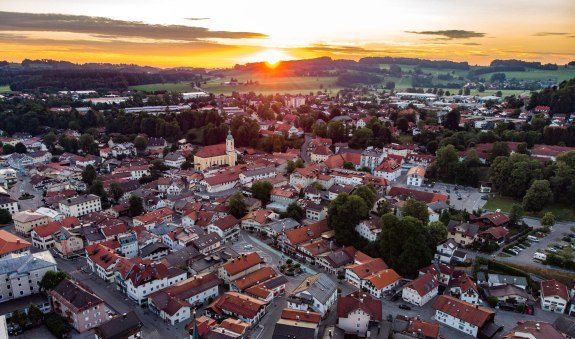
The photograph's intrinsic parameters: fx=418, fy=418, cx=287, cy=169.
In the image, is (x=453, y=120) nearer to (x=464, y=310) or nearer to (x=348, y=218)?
(x=348, y=218)

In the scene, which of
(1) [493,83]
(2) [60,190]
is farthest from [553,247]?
(1) [493,83]

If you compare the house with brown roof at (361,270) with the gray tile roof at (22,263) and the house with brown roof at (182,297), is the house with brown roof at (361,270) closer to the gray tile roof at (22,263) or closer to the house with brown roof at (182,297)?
the house with brown roof at (182,297)

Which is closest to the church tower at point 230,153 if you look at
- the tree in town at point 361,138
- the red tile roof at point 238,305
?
the tree in town at point 361,138

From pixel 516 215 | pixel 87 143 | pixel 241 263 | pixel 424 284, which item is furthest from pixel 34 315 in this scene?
pixel 87 143

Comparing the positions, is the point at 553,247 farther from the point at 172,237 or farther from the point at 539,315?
the point at 172,237

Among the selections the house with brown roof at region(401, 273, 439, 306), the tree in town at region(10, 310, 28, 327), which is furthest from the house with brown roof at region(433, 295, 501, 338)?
the tree in town at region(10, 310, 28, 327)

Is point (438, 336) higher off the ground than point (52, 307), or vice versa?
point (438, 336)

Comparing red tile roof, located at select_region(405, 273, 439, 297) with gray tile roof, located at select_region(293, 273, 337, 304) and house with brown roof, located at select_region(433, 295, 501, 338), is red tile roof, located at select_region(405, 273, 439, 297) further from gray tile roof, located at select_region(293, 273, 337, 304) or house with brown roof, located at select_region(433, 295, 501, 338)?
gray tile roof, located at select_region(293, 273, 337, 304)
